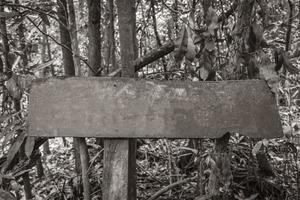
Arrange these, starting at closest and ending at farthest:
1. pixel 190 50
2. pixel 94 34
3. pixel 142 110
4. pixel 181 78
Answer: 1. pixel 190 50
2. pixel 142 110
3. pixel 181 78
4. pixel 94 34

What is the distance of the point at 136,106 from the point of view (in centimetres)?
160

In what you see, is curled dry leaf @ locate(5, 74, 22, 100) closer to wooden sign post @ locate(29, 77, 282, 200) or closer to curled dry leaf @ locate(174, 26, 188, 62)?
wooden sign post @ locate(29, 77, 282, 200)

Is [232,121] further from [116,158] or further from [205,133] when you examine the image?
[116,158]

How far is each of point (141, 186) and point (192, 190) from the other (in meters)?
0.44

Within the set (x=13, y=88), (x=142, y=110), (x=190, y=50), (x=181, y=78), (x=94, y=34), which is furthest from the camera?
(x=94, y=34)

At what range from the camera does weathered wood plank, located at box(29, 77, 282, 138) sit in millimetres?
1585

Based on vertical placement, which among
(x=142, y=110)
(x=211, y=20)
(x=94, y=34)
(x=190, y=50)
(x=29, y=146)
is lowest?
(x=29, y=146)

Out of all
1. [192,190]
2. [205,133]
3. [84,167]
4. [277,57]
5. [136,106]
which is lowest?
[192,190]

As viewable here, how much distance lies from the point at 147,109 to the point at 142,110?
0.02 meters

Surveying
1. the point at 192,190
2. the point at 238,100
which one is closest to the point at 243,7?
the point at 238,100

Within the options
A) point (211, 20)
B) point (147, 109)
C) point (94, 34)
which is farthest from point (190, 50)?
point (94, 34)

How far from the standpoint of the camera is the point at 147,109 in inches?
62.9

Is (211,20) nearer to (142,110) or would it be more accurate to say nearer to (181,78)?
(142,110)

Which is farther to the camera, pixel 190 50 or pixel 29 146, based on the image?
pixel 29 146
